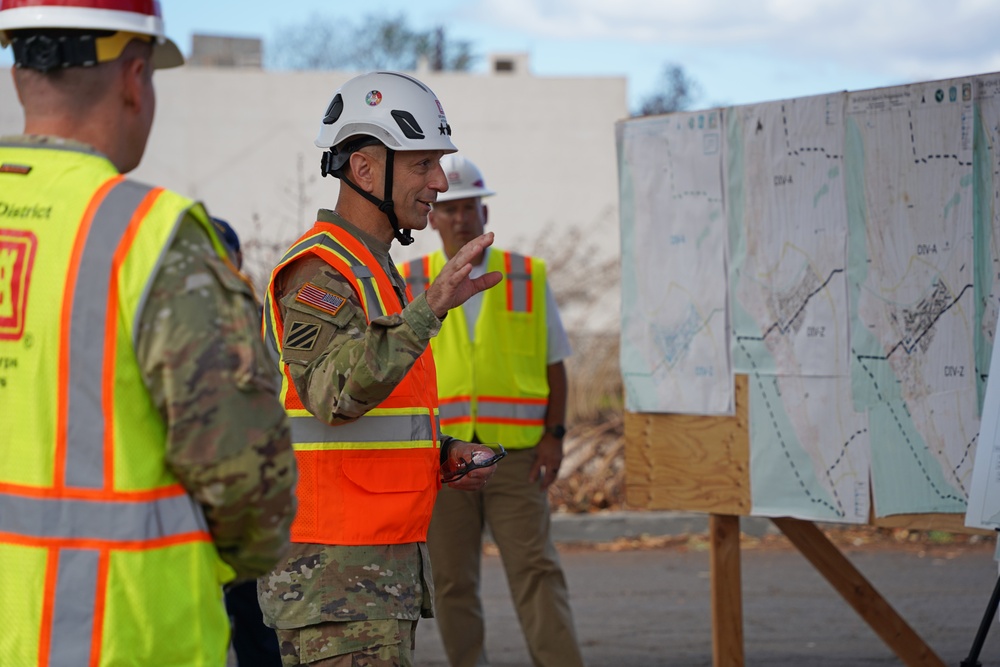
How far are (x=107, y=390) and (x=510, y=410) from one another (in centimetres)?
408

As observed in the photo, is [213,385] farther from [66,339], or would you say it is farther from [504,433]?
[504,433]

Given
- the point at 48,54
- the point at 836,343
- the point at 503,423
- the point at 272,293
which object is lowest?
the point at 503,423

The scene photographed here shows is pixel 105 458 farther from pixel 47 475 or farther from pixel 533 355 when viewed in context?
pixel 533 355

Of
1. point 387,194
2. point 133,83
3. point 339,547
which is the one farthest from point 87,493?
point 387,194

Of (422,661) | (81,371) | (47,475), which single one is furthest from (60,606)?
(422,661)

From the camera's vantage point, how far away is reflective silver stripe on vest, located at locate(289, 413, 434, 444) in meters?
3.38

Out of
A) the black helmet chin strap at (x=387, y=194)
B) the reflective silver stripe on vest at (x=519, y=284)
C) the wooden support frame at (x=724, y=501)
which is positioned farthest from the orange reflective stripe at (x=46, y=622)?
the reflective silver stripe on vest at (x=519, y=284)

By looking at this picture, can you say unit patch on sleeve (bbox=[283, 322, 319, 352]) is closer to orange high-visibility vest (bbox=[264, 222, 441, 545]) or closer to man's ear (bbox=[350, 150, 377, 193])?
orange high-visibility vest (bbox=[264, 222, 441, 545])

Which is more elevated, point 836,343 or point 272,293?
point 272,293

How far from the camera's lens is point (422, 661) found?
6.70 metres

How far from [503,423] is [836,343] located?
5.80 feet

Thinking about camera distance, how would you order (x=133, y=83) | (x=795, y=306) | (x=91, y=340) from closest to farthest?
(x=91, y=340) → (x=133, y=83) → (x=795, y=306)

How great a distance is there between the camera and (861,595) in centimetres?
527

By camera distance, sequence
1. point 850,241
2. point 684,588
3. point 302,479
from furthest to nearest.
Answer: point 684,588 < point 850,241 < point 302,479
